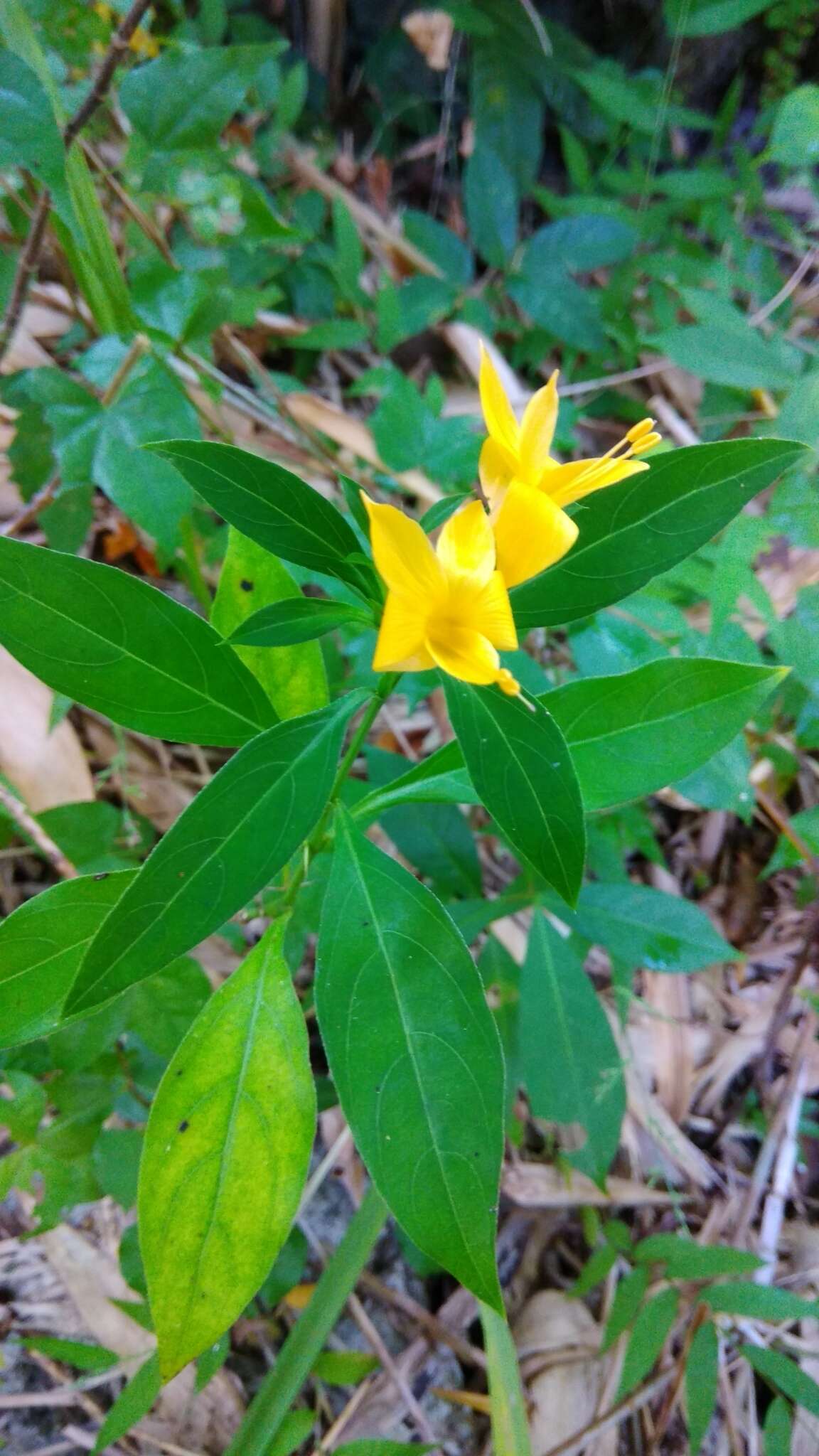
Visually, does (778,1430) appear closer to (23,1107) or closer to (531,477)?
(23,1107)

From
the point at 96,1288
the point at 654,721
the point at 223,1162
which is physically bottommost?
the point at 96,1288

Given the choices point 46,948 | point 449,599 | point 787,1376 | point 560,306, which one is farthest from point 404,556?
point 560,306

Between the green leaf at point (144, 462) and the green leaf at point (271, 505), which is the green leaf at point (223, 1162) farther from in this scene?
the green leaf at point (144, 462)

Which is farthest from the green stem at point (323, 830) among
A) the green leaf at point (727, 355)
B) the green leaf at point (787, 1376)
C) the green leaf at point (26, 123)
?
the green leaf at point (727, 355)

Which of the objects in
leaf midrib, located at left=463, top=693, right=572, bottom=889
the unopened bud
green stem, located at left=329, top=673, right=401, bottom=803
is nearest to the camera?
the unopened bud

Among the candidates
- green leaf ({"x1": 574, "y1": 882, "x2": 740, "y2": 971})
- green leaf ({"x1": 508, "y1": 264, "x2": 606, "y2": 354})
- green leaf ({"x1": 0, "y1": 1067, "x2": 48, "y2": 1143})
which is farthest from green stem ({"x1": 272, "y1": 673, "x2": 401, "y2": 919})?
green leaf ({"x1": 508, "y1": 264, "x2": 606, "y2": 354})

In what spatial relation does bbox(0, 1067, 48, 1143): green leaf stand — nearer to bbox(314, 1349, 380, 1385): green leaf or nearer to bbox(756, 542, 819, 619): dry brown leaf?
bbox(314, 1349, 380, 1385): green leaf
